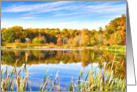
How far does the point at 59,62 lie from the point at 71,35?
82 centimetres

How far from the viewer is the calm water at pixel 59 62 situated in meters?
4.58

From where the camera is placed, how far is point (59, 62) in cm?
482

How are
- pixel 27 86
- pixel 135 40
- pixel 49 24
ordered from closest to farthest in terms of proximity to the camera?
pixel 27 86 < pixel 135 40 < pixel 49 24

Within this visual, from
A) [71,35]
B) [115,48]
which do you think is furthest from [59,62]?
[115,48]

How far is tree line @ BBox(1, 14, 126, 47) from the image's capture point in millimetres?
4930

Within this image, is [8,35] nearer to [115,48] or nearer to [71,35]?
[71,35]

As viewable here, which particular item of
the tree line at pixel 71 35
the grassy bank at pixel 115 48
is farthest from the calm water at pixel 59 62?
the tree line at pixel 71 35

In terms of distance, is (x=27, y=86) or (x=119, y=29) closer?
(x=27, y=86)

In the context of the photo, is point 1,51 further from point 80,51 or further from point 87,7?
point 87,7

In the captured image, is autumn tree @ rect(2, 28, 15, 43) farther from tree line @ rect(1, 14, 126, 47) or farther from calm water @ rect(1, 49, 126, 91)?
calm water @ rect(1, 49, 126, 91)

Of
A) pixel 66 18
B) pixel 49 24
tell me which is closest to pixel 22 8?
pixel 49 24

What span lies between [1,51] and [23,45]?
600 millimetres

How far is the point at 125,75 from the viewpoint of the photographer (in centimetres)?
459

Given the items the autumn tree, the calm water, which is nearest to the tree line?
the autumn tree
